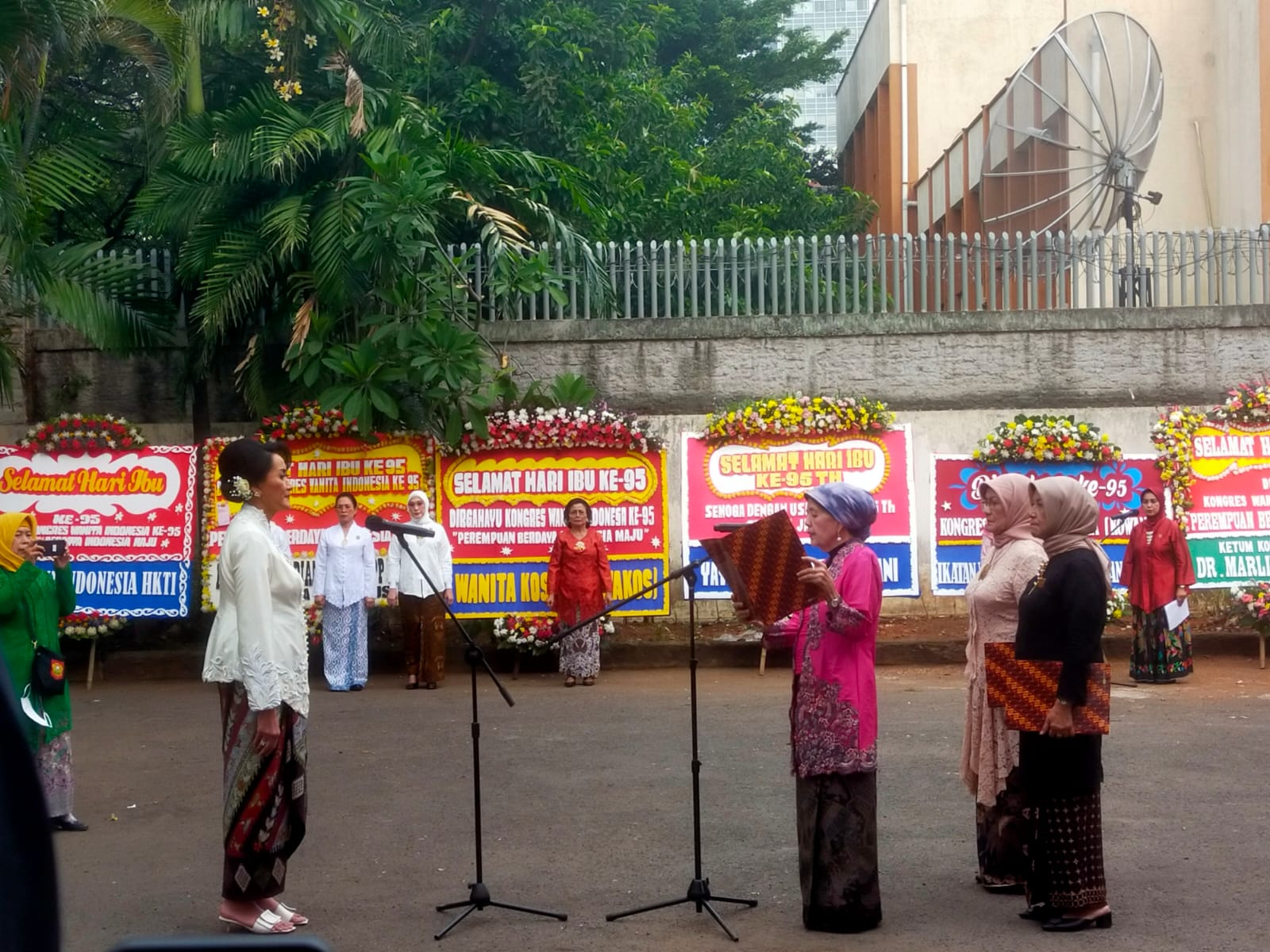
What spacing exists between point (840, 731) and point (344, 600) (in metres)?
8.27

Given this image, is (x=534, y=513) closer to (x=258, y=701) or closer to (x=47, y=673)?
(x=47, y=673)

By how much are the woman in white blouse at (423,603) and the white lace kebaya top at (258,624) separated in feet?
23.1

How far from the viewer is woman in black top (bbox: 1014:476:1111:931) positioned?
216 inches

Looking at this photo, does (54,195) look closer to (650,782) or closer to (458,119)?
(458,119)

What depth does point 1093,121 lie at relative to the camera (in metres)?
16.1

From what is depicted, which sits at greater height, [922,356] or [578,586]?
[922,356]

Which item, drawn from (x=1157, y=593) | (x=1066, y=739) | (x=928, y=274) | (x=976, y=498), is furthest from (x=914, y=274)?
(x=1066, y=739)

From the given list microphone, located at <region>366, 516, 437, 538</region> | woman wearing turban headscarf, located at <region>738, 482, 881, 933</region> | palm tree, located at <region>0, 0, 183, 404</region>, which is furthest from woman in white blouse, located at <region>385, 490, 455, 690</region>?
woman wearing turban headscarf, located at <region>738, 482, 881, 933</region>

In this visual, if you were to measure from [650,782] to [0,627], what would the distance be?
367cm

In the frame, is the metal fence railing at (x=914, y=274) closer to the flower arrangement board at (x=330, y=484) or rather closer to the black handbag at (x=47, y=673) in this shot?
the flower arrangement board at (x=330, y=484)

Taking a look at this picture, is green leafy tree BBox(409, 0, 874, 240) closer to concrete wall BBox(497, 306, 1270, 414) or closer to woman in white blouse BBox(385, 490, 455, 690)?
concrete wall BBox(497, 306, 1270, 414)

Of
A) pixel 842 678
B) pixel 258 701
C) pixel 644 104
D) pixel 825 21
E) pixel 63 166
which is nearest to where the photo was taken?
pixel 258 701

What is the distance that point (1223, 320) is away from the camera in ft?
46.5

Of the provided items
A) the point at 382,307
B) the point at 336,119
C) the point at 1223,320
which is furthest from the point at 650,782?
the point at 1223,320
